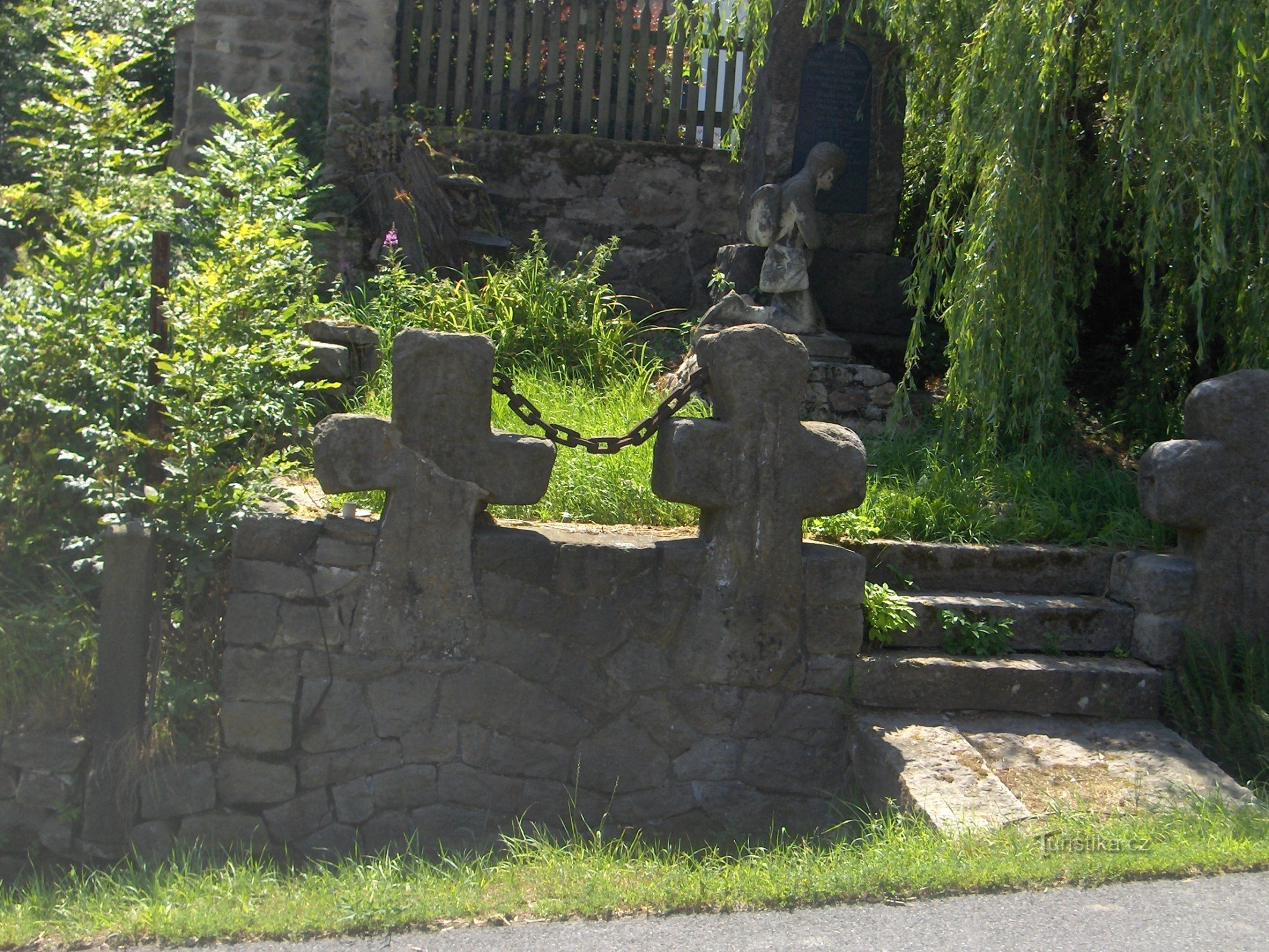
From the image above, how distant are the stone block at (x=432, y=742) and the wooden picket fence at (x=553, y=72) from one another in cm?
647

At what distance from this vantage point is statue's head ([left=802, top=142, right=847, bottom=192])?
23.5 feet

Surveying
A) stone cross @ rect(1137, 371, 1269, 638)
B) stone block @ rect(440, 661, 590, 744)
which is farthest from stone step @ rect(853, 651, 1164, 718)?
stone block @ rect(440, 661, 590, 744)

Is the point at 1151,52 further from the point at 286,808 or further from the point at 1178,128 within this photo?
the point at 286,808

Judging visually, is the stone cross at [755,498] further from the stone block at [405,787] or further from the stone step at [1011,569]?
the stone block at [405,787]

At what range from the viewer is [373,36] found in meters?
9.24

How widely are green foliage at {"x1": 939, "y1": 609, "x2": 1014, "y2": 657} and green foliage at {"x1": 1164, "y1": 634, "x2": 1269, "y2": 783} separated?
0.66 m

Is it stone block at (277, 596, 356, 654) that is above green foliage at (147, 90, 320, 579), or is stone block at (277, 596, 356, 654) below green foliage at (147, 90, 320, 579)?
below

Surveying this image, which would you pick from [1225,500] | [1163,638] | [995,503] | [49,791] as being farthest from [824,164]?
[49,791]

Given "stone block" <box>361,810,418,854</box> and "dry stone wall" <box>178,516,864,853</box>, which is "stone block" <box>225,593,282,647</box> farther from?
"stone block" <box>361,810,418,854</box>

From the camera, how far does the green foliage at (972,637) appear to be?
15.6 feet

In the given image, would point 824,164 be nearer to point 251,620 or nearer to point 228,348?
point 228,348

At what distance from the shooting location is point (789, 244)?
708 centimetres

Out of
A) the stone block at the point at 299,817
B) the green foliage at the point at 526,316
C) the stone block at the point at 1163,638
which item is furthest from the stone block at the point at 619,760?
the green foliage at the point at 526,316

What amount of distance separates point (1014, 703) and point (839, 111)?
4.35m
